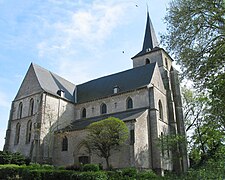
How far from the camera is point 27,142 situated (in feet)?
83.8

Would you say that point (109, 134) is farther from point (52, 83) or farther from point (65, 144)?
point (52, 83)

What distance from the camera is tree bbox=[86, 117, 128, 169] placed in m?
19.6

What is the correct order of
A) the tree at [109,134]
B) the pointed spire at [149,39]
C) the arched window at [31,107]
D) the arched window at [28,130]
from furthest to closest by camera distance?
the pointed spire at [149,39], the arched window at [31,107], the arched window at [28,130], the tree at [109,134]

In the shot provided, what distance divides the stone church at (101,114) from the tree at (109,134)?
3.02ft

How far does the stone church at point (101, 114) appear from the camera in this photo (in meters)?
21.8

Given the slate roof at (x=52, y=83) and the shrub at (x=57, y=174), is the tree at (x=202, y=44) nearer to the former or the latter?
the shrub at (x=57, y=174)

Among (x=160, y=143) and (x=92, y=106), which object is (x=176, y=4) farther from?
(x=92, y=106)

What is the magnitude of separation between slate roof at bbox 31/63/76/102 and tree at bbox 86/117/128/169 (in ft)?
32.9

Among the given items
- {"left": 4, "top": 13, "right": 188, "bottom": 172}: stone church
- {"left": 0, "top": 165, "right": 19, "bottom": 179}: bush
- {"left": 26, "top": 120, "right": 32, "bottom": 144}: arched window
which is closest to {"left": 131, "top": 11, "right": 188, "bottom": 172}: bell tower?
{"left": 4, "top": 13, "right": 188, "bottom": 172}: stone church

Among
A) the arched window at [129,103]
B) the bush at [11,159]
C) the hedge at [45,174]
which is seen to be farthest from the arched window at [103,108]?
the hedge at [45,174]

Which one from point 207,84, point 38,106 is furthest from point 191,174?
point 38,106

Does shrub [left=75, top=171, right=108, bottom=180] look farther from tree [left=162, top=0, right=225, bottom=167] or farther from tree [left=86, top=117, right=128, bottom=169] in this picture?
tree [left=86, top=117, right=128, bottom=169]

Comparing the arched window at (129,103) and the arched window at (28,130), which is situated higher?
the arched window at (129,103)

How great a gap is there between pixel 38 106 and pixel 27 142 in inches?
170
